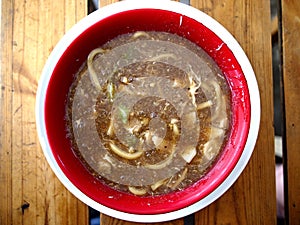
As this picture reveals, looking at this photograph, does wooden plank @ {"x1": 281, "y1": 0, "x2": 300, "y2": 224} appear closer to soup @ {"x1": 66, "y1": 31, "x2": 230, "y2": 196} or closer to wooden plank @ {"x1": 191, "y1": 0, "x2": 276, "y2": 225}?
wooden plank @ {"x1": 191, "y1": 0, "x2": 276, "y2": 225}

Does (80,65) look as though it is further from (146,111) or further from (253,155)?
(253,155)

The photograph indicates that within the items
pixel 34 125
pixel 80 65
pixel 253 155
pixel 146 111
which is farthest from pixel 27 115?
pixel 253 155

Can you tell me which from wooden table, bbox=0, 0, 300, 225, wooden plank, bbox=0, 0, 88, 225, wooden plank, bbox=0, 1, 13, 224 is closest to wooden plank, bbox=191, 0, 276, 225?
wooden table, bbox=0, 0, 300, 225

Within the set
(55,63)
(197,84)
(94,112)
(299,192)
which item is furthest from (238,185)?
(55,63)

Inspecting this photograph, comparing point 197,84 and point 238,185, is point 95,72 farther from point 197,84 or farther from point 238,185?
point 238,185

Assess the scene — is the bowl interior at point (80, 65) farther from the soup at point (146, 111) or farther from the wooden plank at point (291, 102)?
the wooden plank at point (291, 102)

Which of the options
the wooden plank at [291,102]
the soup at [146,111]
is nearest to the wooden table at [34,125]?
the wooden plank at [291,102]

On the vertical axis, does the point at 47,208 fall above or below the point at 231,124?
below
